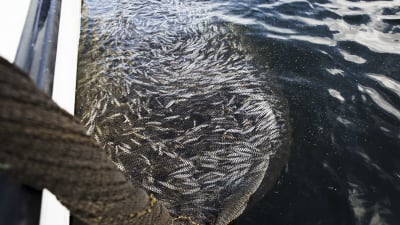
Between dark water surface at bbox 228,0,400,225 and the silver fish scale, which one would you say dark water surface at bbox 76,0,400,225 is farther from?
the silver fish scale

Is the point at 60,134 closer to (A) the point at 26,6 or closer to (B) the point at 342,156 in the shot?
(A) the point at 26,6

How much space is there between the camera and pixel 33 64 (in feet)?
8.97

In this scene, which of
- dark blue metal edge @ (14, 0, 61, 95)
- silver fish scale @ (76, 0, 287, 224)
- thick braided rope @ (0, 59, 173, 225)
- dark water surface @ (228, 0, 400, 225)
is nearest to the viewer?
thick braided rope @ (0, 59, 173, 225)

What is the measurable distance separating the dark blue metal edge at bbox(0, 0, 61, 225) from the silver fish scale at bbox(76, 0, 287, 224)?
1556 millimetres

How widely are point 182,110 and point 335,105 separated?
2401 mm

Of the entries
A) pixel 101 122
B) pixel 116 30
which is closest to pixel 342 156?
pixel 101 122

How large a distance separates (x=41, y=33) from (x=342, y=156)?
386cm

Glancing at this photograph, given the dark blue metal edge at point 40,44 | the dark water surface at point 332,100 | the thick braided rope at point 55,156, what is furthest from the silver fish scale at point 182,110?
the thick braided rope at point 55,156

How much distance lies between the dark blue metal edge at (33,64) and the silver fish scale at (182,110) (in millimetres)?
1556

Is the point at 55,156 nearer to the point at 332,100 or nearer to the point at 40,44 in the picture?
the point at 40,44

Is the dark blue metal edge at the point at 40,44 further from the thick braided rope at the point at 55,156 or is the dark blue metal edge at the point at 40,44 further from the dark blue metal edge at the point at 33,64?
the thick braided rope at the point at 55,156

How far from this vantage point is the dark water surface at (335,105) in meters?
3.59

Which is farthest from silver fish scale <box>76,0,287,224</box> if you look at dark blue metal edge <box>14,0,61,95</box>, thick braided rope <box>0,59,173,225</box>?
thick braided rope <box>0,59,173,225</box>

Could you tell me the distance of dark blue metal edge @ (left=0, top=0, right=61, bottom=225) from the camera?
54.6 inches
